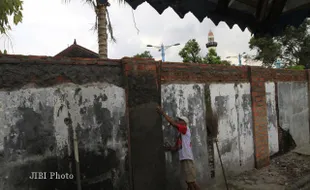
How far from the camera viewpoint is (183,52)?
2216 cm

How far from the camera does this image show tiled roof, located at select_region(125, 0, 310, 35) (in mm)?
2659

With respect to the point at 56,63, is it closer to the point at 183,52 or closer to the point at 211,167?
the point at 211,167

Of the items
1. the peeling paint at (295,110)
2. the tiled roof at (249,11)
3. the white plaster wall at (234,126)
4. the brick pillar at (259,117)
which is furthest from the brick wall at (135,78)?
the peeling paint at (295,110)

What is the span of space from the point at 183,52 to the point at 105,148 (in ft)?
63.4

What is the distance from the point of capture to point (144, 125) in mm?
3971

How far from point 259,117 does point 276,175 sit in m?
1.36

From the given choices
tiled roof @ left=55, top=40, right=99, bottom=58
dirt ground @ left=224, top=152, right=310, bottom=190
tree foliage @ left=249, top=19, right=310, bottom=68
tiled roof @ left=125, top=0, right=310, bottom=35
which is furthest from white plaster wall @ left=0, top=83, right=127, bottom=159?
tree foliage @ left=249, top=19, right=310, bottom=68

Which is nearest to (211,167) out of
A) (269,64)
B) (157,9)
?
(157,9)

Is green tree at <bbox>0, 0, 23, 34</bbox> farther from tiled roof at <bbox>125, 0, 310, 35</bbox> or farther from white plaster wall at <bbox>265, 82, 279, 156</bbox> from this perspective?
white plaster wall at <bbox>265, 82, 279, 156</bbox>

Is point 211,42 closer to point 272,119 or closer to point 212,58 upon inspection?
point 212,58

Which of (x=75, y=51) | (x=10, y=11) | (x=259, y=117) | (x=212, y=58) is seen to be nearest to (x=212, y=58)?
(x=212, y=58)

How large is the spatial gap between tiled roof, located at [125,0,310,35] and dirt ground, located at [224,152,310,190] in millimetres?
3175

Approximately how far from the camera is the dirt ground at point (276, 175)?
16.9 feet

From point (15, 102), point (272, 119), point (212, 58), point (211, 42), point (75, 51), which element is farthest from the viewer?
point (211, 42)
